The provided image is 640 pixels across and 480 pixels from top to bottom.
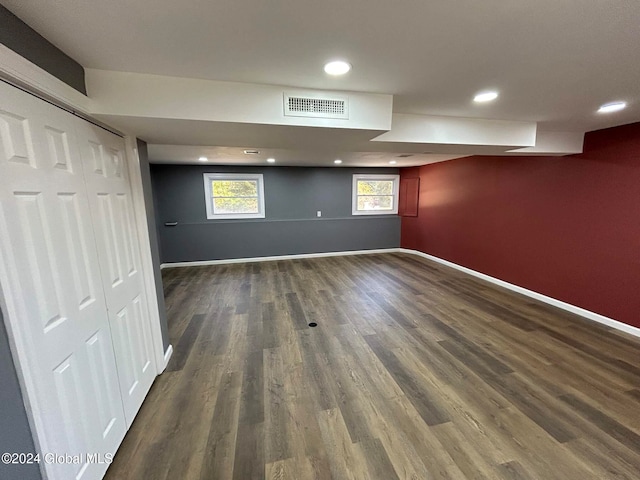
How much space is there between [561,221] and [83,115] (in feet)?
16.2

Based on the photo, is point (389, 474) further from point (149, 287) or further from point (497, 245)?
point (497, 245)

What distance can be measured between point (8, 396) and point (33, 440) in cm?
25

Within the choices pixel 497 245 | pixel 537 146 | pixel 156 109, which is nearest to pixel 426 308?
pixel 497 245

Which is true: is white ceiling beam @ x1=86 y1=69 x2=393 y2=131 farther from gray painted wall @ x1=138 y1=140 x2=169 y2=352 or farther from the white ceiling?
gray painted wall @ x1=138 y1=140 x2=169 y2=352

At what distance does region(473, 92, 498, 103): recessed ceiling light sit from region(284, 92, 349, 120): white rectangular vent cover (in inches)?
38.9

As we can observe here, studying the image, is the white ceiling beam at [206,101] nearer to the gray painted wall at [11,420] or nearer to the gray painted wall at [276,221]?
the gray painted wall at [11,420]

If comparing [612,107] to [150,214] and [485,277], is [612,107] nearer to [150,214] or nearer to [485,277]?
[485,277]

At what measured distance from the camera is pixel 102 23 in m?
1.04

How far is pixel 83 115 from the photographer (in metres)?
1.44

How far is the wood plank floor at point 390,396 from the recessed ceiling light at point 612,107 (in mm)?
2230

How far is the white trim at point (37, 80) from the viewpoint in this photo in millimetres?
937

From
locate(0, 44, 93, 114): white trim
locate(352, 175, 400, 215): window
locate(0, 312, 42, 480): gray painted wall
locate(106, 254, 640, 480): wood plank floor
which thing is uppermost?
locate(0, 44, 93, 114): white trim

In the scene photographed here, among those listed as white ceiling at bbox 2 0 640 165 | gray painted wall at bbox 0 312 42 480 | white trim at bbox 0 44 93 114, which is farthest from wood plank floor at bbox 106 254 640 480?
white ceiling at bbox 2 0 640 165

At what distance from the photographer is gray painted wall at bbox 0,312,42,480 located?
0.90m
